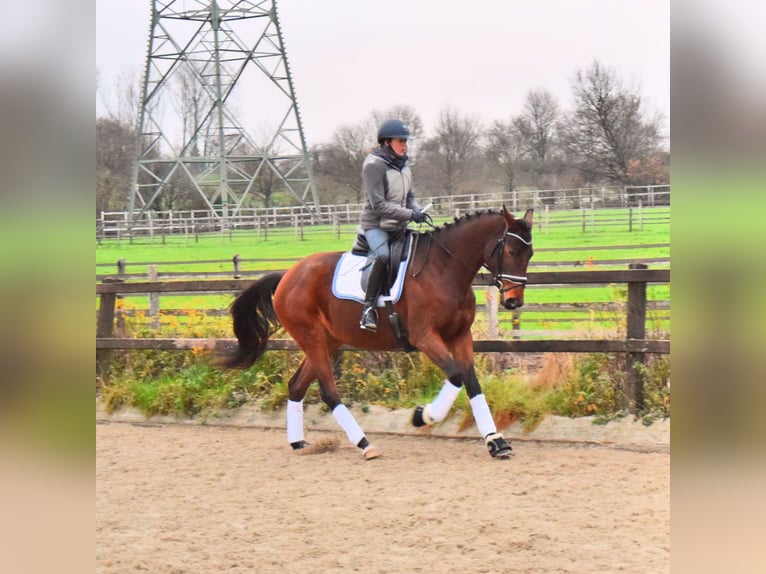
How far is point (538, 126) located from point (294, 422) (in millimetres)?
10292

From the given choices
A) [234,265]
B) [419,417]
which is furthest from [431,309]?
[234,265]

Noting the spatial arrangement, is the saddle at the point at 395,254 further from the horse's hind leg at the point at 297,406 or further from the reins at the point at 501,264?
the horse's hind leg at the point at 297,406

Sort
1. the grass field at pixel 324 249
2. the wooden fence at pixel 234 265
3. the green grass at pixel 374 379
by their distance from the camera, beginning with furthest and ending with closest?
the wooden fence at pixel 234 265 < the grass field at pixel 324 249 < the green grass at pixel 374 379

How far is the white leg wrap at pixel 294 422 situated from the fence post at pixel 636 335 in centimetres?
262

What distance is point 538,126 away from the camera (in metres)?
15.3

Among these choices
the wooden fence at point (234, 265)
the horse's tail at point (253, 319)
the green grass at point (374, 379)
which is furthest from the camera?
the wooden fence at point (234, 265)

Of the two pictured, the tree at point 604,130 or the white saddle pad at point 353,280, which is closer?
the white saddle pad at point 353,280

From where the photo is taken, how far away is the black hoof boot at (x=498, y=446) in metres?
5.85

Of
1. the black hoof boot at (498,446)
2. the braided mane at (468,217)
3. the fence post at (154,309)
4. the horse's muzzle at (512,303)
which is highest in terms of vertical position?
the braided mane at (468,217)

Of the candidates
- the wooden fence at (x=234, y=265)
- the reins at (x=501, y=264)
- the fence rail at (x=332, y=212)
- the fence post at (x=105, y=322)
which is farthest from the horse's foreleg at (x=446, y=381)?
the fence rail at (x=332, y=212)

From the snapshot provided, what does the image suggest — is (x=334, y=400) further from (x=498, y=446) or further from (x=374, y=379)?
(x=498, y=446)
